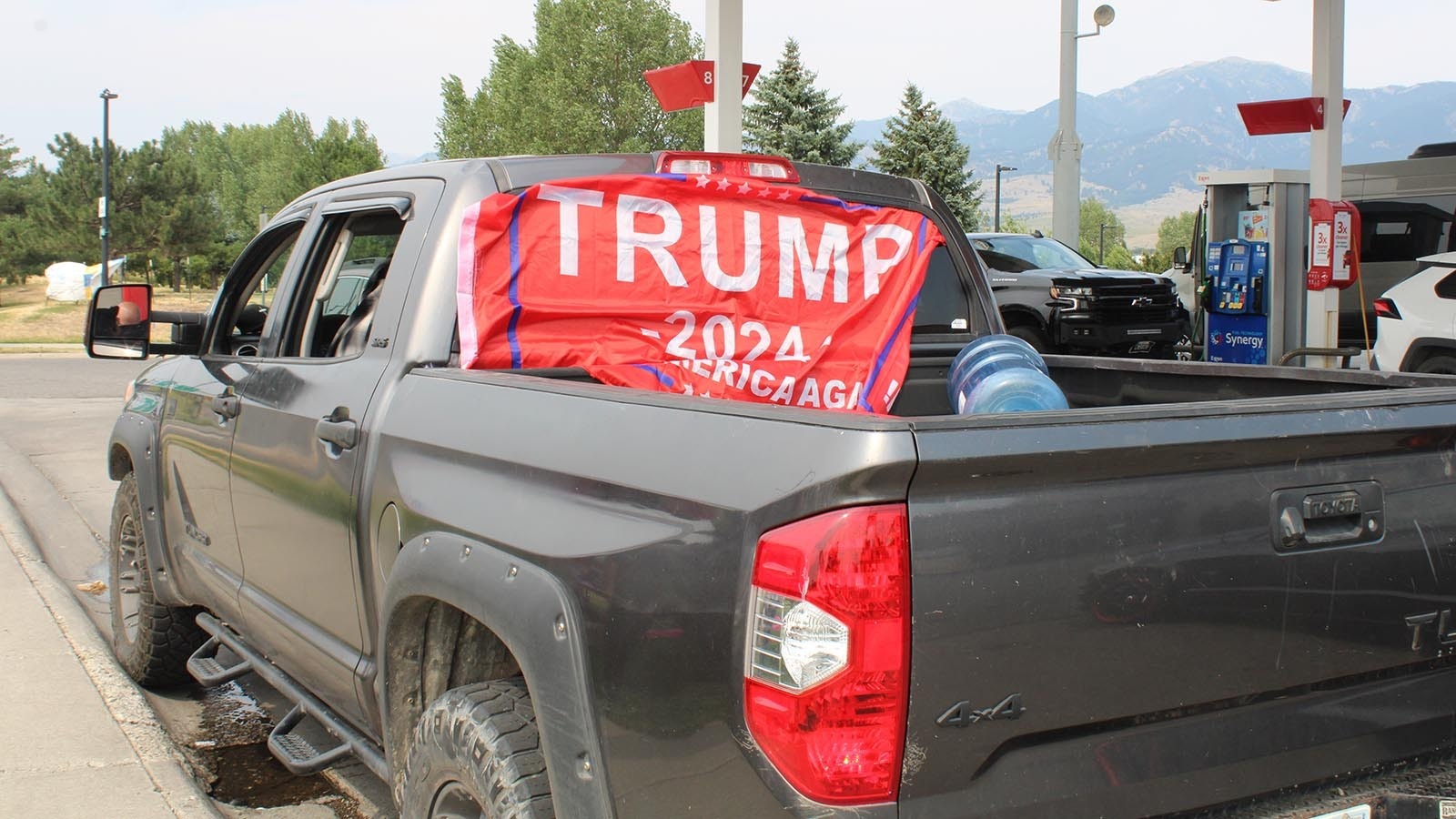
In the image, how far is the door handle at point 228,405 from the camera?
363 cm

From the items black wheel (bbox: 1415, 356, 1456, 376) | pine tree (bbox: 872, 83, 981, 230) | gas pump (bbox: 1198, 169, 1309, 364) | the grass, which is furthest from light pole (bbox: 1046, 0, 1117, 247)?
pine tree (bbox: 872, 83, 981, 230)

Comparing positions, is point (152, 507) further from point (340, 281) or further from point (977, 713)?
point (977, 713)

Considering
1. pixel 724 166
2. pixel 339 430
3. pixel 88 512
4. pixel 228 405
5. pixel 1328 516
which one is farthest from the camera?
pixel 88 512

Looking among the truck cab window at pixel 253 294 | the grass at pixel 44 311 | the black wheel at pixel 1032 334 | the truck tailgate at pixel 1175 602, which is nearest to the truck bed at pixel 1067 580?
the truck tailgate at pixel 1175 602

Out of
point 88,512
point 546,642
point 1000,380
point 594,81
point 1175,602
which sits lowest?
point 88,512

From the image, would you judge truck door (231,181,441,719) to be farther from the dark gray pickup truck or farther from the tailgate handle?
the tailgate handle

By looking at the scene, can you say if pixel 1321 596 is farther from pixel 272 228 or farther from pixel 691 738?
pixel 272 228

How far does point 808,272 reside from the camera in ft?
11.4

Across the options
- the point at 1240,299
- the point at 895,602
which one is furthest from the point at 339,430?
the point at 1240,299

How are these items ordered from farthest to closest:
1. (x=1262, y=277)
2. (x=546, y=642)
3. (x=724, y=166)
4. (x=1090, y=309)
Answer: (x=1262, y=277)
(x=1090, y=309)
(x=724, y=166)
(x=546, y=642)

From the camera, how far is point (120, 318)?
164 inches

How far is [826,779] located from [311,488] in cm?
186

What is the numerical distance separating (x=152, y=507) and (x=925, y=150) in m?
43.9

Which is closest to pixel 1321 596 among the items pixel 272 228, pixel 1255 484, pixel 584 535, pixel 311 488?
pixel 1255 484
